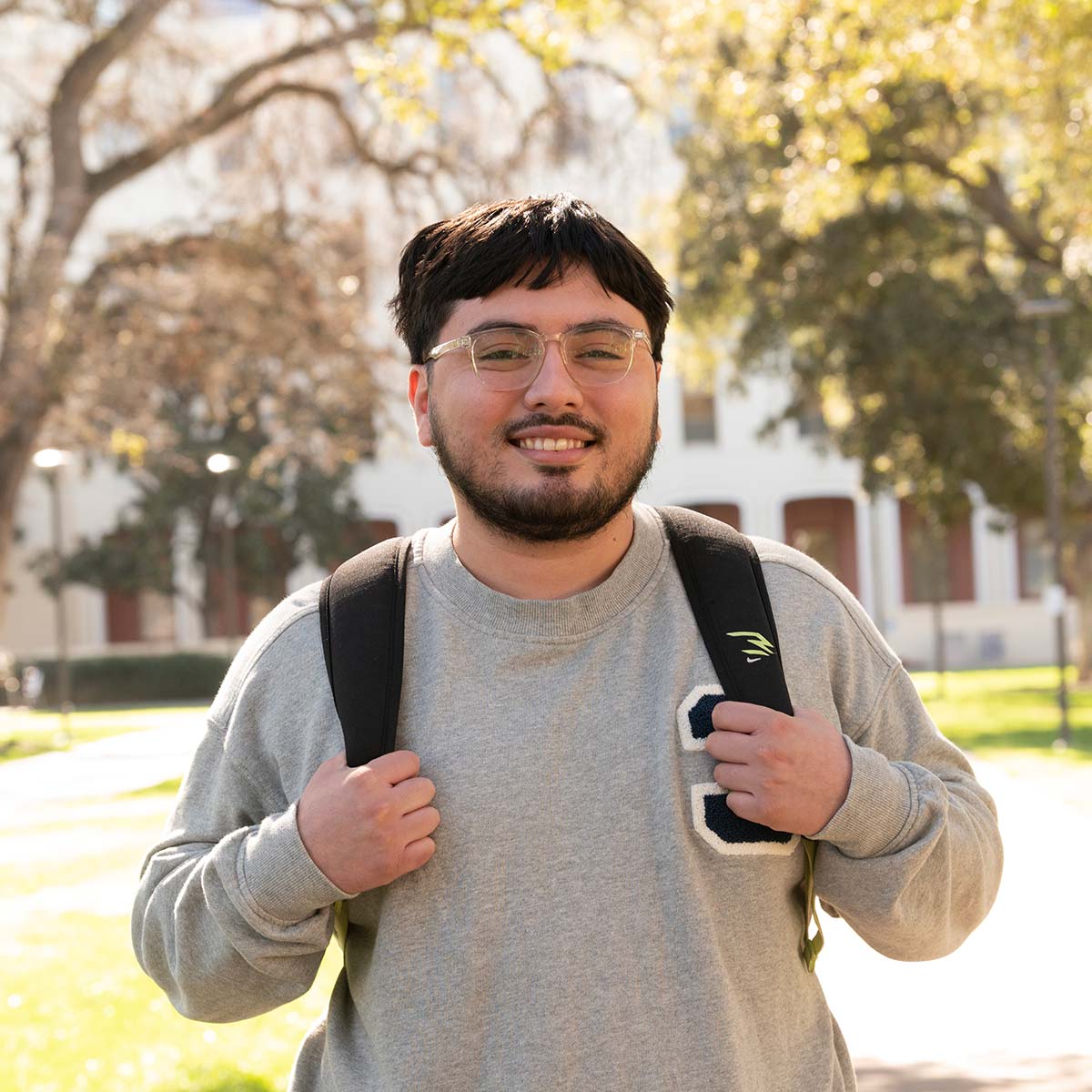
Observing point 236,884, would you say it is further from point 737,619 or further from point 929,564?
point 929,564

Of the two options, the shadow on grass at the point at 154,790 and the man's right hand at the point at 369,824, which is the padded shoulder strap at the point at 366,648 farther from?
the shadow on grass at the point at 154,790

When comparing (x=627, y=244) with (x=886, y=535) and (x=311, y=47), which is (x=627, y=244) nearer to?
(x=311, y=47)

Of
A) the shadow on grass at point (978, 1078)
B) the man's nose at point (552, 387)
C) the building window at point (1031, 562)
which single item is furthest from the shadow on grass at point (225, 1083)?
the building window at point (1031, 562)

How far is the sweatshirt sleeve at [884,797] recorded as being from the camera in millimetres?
2047

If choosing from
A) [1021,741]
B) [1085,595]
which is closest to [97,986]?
[1021,741]

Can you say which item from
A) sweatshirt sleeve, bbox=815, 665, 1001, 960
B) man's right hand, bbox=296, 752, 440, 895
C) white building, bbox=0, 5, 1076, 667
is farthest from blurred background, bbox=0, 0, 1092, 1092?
white building, bbox=0, 5, 1076, 667

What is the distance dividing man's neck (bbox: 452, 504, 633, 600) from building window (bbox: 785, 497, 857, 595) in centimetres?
4412

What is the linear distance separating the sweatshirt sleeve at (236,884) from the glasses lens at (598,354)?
581 millimetres

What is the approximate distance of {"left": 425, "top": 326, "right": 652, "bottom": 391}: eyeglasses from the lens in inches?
84.7

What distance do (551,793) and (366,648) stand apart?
31cm

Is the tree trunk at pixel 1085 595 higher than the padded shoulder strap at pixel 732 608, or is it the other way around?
the padded shoulder strap at pixel 732 608

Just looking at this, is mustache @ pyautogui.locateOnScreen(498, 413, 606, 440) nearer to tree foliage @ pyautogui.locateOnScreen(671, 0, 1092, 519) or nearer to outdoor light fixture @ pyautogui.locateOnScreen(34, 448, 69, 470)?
tree foliage @ pyautogui.locateOnScreen(671, 0, 1092, 519)

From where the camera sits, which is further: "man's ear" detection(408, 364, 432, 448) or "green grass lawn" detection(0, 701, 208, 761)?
"green grass lawn" detection(0, 701, 208, 761)

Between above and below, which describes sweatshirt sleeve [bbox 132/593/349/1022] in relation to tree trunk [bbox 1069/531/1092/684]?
above
